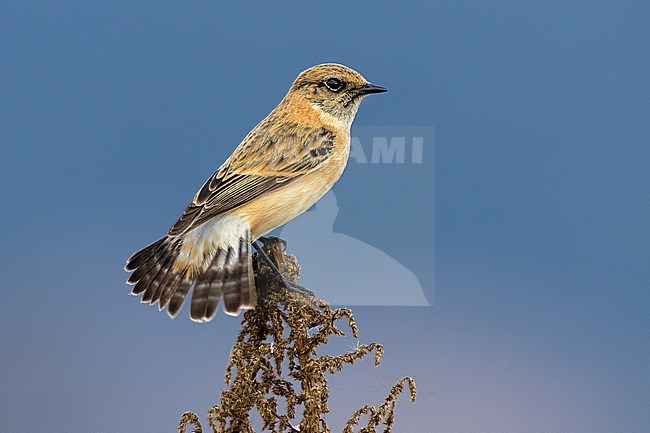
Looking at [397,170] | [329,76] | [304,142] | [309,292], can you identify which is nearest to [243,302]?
[309,292]

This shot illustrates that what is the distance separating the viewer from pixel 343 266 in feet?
13.8

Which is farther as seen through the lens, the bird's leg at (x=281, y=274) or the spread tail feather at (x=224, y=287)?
the bird's leg at (x=281, y=274)

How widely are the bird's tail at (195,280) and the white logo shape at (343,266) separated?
550 mm

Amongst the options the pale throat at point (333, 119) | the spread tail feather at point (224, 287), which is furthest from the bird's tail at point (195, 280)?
the pale throat at point (333, 119)

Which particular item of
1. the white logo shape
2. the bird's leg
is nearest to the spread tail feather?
the bird's leg

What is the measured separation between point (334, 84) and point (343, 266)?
0.93m

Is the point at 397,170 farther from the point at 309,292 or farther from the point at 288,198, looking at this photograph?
the point at 309,292

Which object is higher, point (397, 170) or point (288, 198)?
point (397, 170)

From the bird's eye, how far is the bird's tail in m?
0.78

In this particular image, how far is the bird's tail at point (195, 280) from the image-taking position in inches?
127

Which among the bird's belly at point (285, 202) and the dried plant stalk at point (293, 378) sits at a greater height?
the bird's belly at point (285, 202)

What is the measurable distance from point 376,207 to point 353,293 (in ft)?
1.56

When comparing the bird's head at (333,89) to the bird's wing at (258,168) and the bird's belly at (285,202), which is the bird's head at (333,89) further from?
the bird's belly at (285,202)

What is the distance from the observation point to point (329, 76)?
3.75 metres
